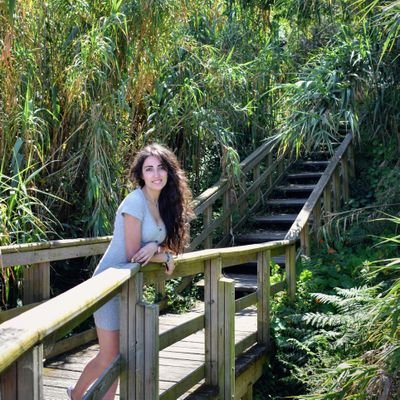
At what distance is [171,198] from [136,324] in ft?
2.42

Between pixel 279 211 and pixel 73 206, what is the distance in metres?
4.35

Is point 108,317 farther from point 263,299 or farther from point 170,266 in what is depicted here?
point 263,299

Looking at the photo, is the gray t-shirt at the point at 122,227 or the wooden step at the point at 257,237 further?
the wooden step at the point at 257,237

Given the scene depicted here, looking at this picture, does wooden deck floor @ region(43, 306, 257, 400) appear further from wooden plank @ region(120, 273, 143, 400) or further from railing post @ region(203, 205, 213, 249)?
railing post @ region(203, 205, 213, 249)

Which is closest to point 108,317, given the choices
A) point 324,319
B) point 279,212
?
point 324,319

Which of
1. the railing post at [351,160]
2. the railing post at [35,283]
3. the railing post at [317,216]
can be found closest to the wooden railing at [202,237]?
the railing post at [35,283]

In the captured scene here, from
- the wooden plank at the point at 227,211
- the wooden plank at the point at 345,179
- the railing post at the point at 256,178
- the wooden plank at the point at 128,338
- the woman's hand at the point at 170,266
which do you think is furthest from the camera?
the wooden plank at the point at 345,179

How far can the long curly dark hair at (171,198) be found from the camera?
3.31m

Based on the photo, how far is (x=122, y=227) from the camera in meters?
3.13

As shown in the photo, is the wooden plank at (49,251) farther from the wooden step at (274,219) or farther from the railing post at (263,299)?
the wooden step at (274,219)

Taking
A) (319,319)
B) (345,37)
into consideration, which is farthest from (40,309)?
(345,37)

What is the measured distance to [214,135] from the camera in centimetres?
717

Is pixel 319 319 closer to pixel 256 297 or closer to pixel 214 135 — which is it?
pixel 256 297

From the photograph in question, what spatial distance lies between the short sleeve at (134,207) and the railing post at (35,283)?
1.56m
